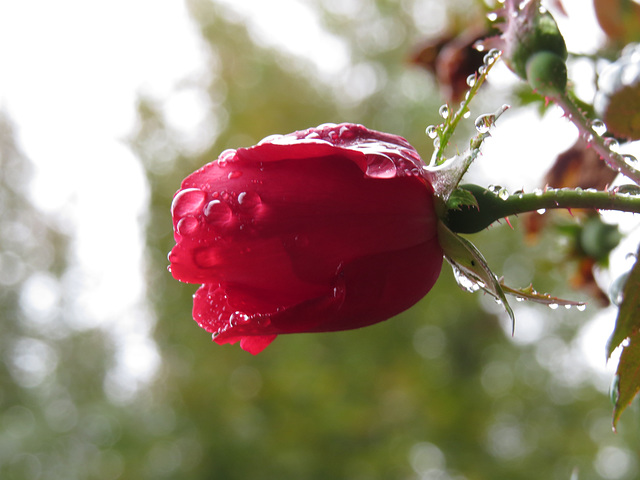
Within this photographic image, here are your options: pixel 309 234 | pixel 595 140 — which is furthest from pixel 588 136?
pixel 309 234

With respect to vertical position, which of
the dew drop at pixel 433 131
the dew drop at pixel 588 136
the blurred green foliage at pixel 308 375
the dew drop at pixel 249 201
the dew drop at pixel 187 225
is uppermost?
the dew drop at pixel 588 136

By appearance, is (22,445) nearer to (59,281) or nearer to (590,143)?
(59,281)

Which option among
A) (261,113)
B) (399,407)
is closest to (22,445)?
(399,407)

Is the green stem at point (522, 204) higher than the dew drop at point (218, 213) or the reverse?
higher

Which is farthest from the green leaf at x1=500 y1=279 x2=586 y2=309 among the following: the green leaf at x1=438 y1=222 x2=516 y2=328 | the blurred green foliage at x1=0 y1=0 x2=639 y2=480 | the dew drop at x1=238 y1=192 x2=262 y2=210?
the blurred green foliage at x1=0 y1=0 x2=639 y2=480

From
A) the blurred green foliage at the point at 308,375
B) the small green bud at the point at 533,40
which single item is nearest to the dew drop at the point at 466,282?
the small green bud at the point at 533,40

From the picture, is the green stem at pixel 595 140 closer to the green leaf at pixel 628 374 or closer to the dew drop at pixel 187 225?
the green leaf at pixel 628 374

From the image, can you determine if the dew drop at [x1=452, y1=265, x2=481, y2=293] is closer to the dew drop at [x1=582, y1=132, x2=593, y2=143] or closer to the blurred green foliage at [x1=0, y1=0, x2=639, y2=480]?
the dew drop at [x1=582, y1=132, x2=593, y2=143]
